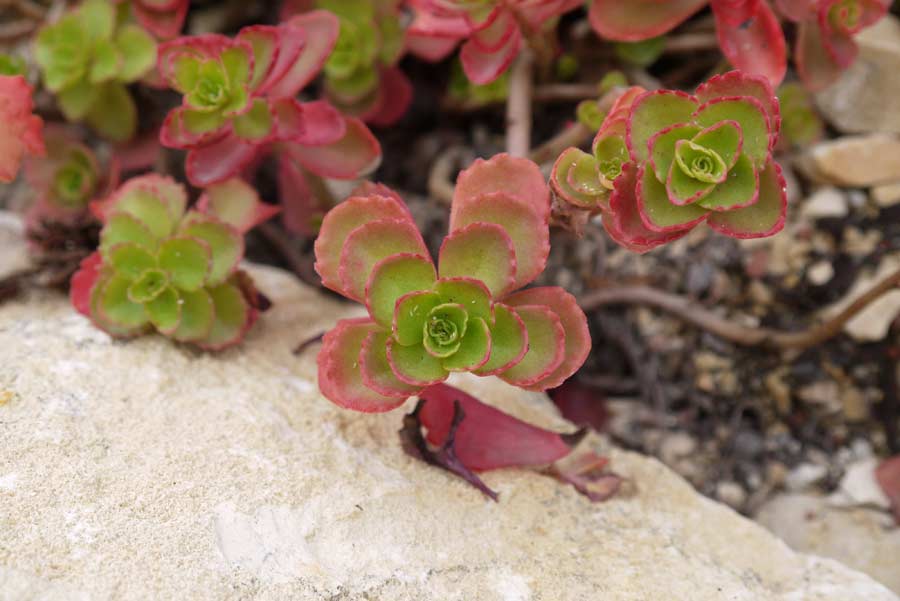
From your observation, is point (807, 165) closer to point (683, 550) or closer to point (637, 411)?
point (637, 411)

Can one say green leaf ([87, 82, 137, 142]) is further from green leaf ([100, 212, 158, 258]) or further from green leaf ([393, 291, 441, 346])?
green leaf ([393, 291, 441, 346])

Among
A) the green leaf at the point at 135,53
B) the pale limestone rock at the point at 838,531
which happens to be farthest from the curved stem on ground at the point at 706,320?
the green leaf at the point at 135,53

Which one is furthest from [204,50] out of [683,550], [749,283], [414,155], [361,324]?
[749,283]

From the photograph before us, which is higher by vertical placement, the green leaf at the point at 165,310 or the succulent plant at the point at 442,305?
the succulent plant at the point at 442,305

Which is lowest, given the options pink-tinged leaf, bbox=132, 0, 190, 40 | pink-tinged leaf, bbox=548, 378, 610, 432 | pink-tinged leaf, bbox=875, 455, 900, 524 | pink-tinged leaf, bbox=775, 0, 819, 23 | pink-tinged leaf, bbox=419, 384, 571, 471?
pink-tinged leaf, bbox=548, 378, 610, 432

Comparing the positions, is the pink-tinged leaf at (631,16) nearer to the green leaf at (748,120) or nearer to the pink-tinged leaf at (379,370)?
the green leaf at (748,120)

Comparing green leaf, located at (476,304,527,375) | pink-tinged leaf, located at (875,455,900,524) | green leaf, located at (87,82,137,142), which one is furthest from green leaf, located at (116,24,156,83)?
pink-tinged leaf, located at (875,455,900,524)

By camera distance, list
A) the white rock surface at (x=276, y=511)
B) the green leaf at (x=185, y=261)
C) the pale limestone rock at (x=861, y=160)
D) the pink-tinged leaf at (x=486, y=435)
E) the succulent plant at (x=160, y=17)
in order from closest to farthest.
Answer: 1. the white rock surface at (x=276, y=511)
2. the pink-tinged leaf at (x=486, y=435)
3. the green leaf at (x=185, y=261)
4. the succulent plant at (x=160, y=17)
5. the pale limestone rock at (x=861, y=160)
